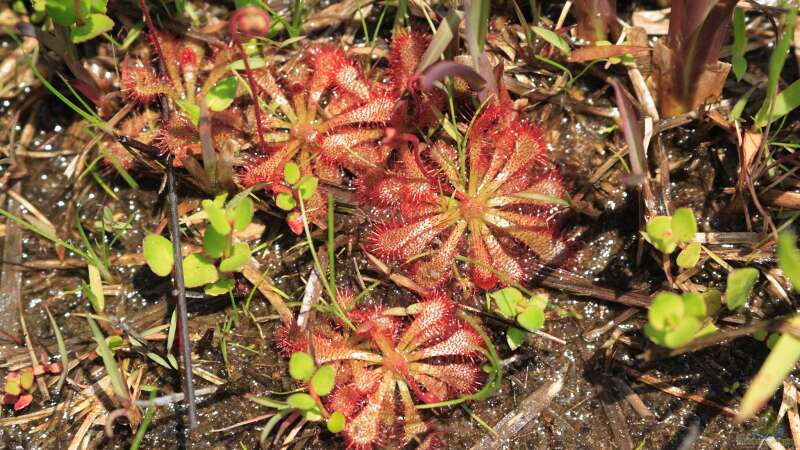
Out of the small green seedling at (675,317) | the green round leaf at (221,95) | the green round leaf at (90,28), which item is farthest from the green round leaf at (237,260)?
the small green seedling at (675,317)

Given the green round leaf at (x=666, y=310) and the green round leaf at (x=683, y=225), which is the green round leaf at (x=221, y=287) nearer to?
the green round leaf at (x=666, y=310)

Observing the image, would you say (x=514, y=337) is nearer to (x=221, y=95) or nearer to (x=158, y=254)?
(x=158, y=254)

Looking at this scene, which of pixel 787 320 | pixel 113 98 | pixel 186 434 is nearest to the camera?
pixel 787 320

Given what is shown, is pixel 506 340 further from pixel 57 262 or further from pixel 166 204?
pixel 57 262

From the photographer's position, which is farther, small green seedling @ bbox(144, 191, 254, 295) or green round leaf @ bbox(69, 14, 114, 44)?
green round leaf @ bbox(69, 14, 114, 44)

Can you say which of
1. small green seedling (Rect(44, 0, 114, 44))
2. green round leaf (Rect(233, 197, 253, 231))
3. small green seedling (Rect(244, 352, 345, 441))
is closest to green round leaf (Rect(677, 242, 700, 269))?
small green seedling (Rect(244, 352, 345, 441))

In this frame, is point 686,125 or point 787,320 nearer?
point 787,320

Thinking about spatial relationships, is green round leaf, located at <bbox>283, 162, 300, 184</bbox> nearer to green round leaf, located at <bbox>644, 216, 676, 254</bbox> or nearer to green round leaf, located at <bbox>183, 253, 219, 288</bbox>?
green round leaf, located at <bbox>183, 253, 219, 288</bbox>

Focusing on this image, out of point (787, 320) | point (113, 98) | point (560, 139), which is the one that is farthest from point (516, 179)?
point (113, 98)
